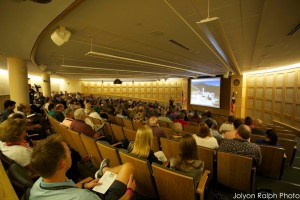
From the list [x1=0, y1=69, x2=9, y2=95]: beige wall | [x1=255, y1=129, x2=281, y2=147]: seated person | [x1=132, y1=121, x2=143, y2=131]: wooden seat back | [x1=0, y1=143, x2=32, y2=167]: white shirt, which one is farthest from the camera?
[x1=0, y1=69, x2=9, y2=95]: beige wall

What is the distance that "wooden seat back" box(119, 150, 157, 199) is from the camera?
1.98 m

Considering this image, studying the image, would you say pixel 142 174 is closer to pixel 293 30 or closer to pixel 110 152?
pixel 110 152

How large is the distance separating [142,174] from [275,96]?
975cm

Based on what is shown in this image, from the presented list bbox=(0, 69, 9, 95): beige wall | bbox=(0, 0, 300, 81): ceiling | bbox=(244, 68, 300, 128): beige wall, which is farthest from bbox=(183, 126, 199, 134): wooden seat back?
bbox=(0, 69, 9, 95): beige wall

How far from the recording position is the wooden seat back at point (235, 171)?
2378mm

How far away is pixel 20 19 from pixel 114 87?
66.5ft

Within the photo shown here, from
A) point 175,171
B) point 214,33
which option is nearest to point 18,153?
point 175,171

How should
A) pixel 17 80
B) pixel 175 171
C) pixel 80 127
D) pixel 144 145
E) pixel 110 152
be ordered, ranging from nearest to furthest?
1. pixel 175 171
2. pixel 144 145
3. pixel 110 152
4. pixel 80 127
5. pixel 17 80

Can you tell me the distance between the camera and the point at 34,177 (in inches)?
76.9

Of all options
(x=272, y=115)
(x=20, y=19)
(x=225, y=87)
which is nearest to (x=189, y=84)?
(x=225, y=87)

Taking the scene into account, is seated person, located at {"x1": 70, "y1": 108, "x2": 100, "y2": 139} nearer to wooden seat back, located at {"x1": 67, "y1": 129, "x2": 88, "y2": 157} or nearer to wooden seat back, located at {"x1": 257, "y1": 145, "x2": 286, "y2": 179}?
wooden seat back, located at {"x1": 67, "y1": 129, "x2": 88, "y2": 157}

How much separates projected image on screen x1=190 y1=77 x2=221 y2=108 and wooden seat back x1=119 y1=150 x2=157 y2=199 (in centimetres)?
1234

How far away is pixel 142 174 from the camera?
2.07 metres

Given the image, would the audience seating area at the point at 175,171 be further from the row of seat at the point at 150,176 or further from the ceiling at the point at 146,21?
the ceiling at the point at 146,21
